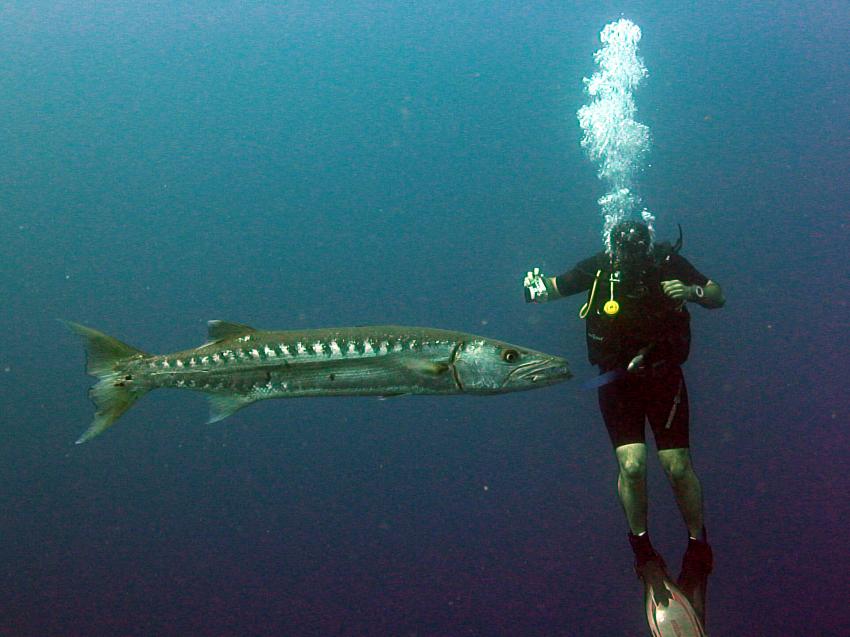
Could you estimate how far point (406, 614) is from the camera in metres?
13.2

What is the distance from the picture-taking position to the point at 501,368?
11.4 ft

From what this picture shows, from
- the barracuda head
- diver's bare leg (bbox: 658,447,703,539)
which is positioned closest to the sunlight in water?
diver's bare leg (bbox: 658,447,703,539)

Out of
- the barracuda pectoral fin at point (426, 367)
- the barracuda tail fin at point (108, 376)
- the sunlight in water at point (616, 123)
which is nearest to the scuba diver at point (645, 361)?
the barracuda pectoral fin at point (426, 367)

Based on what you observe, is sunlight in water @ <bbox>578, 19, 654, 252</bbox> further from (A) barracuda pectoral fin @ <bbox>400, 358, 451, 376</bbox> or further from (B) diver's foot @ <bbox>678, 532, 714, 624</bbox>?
(A) barracuda pectoral fin @ <bbox>400, 358, 451, 376</bbox>

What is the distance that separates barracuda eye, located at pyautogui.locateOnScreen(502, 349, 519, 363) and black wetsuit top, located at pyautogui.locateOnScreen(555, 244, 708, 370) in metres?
1.84

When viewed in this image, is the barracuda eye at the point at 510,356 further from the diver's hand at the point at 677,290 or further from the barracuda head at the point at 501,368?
the diver's hand at the point at 677,290

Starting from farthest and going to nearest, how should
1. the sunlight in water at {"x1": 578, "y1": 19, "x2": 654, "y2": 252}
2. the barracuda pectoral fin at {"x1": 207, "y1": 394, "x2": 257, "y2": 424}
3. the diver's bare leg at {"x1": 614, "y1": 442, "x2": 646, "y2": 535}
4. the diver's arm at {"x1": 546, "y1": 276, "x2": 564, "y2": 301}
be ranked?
1. the sunlight in water at {"x1": 578, "y1": 19, "x2": 654, "y2": 252}
2. the diver's arm at {"x1": 546, "y1": 276, "x2": 564, "y2": 301}
3. the diver's bare leg at {"x1": 614, "y1": 442, "x2": 646, "y2": 535}
4. the barracuda pectoral fin at {"x1": 207, "y1": 394, "x2": 257, "y2": 424}

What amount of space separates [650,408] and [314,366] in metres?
3.16

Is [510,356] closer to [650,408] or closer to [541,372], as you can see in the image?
[541,372]

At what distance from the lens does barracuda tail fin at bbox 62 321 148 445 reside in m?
3.89

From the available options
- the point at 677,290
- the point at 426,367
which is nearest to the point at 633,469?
the point at 677,290

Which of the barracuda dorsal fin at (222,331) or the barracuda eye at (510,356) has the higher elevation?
the barracuda dorsal fin at (222,331)

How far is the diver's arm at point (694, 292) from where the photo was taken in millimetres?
4617

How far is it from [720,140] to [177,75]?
30.0m
